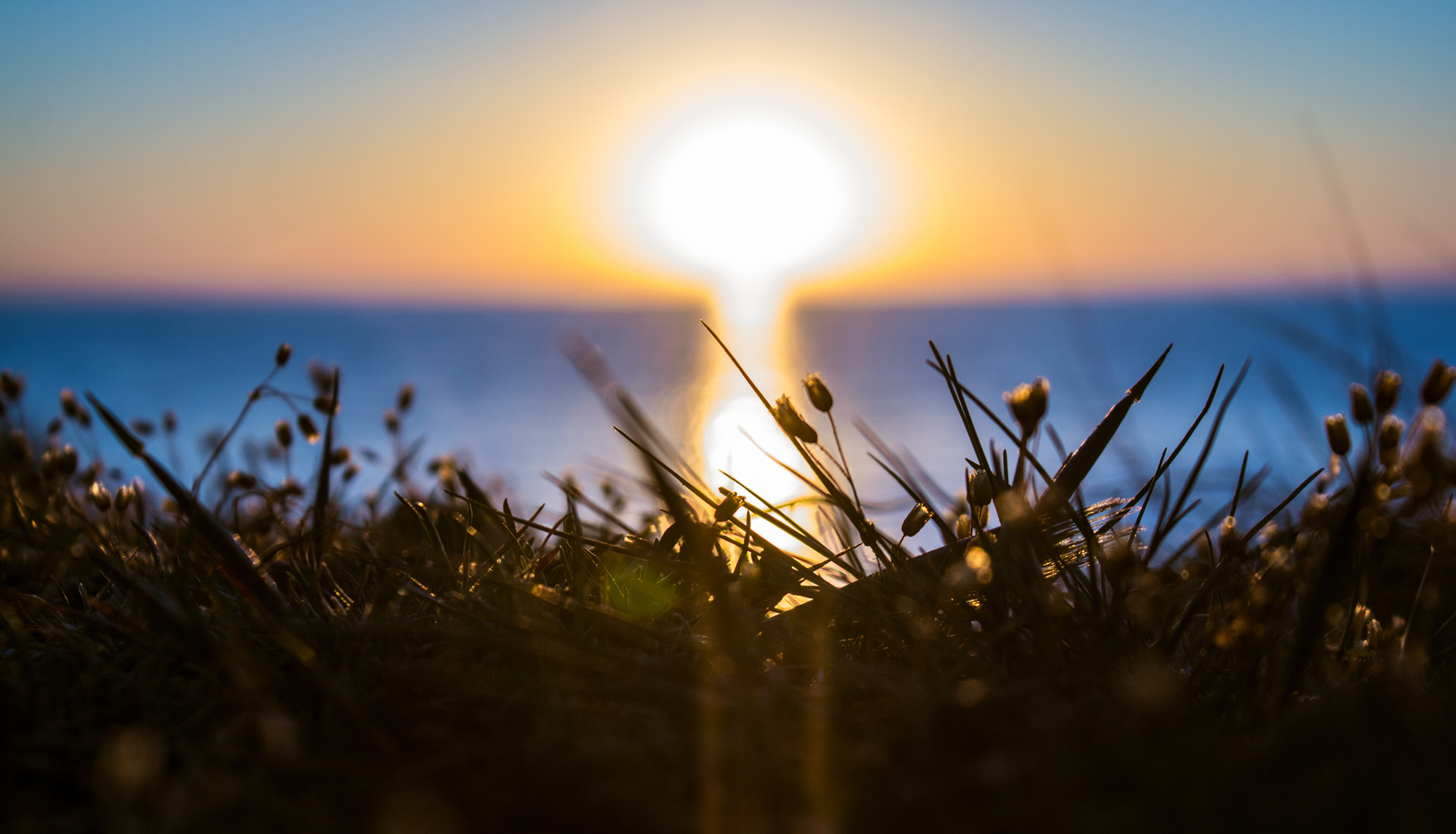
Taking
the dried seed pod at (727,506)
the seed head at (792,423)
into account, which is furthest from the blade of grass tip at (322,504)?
the seed head at (792,423)

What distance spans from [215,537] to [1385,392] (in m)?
1.44

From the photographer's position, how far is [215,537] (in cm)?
116

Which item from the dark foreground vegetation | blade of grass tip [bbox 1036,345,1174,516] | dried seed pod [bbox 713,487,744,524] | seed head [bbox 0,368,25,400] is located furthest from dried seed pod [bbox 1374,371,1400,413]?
seed head [bbox 0,368,25,400]

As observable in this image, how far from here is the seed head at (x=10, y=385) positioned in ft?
7.27

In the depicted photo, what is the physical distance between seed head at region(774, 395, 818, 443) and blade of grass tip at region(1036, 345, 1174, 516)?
13.6 inches

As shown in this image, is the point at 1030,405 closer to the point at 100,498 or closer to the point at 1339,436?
the point at 1339,436

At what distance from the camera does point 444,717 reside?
1.02m

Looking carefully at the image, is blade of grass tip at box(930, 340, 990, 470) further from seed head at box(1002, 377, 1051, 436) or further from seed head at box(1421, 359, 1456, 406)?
seed head at box(1421, 359, 1456, 406)

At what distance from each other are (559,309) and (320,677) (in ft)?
547

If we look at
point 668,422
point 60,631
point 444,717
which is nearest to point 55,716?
point 60,631

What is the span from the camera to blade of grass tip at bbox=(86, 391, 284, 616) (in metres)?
1.16

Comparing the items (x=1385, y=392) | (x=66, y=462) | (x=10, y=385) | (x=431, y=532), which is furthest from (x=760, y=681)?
(x=10, y=385)

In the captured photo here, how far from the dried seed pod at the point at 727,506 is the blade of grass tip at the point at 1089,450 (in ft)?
1.41

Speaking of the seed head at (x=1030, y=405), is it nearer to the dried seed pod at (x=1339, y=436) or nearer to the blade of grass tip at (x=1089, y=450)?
the blade of grass tip at (x=1089, y=450)
